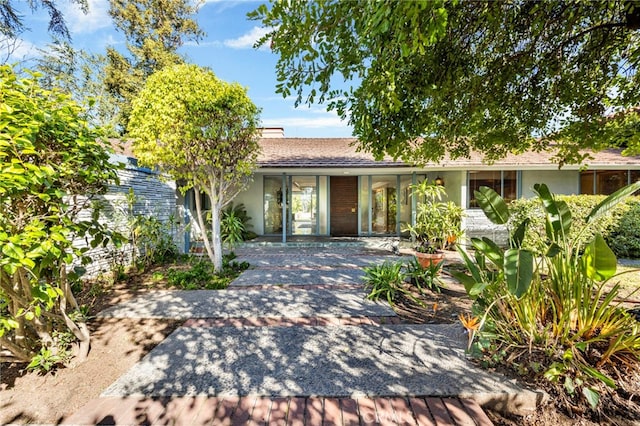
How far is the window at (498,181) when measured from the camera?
35.2ft

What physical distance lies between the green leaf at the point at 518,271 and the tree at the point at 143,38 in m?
18.4

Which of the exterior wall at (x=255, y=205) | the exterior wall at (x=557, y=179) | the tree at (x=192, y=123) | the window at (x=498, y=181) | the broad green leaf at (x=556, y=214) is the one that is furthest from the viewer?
the exterior wall at (x=255, y=205)

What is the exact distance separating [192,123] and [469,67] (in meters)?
5.02

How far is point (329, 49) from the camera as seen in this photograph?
2699 millimetres

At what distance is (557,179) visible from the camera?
37.1 feet

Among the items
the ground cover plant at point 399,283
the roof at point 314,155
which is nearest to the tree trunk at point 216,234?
the roof at point 314,155

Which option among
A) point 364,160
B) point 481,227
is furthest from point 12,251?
point 481,227

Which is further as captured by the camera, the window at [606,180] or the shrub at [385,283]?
the window at [606,180]

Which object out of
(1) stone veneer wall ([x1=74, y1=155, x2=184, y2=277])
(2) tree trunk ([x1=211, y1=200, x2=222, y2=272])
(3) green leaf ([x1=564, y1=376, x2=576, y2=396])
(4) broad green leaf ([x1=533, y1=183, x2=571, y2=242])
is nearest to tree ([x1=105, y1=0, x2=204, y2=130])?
(1) stone veneer wall ([x1=74, y1=155, x2=184, y2=277])

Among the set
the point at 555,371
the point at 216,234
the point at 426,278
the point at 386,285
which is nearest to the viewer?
the point at 555,371

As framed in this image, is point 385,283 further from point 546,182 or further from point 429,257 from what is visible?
point 546,182

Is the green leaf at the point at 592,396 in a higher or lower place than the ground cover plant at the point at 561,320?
lower

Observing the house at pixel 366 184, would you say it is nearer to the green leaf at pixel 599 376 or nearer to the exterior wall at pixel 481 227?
the exterior wall at pixel 481 227

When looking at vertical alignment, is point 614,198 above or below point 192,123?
below
